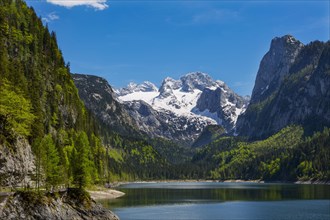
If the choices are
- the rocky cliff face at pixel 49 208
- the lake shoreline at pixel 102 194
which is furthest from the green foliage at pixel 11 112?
the lake shoreline at pixel 102 194

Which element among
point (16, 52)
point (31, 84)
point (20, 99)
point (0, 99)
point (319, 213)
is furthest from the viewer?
point (16, 52)

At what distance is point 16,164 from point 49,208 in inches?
930

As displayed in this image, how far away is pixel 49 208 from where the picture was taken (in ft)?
270

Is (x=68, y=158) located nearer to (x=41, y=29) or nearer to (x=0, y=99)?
(x=0, y=99)

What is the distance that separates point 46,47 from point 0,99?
102 metres

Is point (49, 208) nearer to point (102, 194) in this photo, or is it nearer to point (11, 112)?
point (11, 112)

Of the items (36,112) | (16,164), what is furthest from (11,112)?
(36,112)

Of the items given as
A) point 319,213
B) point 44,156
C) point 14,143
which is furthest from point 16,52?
point 319,213

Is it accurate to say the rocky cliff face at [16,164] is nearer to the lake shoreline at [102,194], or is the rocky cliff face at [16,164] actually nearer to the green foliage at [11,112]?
the green foliage at [11,112]

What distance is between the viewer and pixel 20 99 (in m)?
101

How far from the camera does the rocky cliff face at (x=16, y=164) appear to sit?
95.1 metres

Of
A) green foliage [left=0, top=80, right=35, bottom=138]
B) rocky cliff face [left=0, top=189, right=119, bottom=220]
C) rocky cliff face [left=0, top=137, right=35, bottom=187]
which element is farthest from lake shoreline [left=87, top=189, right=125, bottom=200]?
rocky cliff face [left=0, top=189, right=119, bottom=220]

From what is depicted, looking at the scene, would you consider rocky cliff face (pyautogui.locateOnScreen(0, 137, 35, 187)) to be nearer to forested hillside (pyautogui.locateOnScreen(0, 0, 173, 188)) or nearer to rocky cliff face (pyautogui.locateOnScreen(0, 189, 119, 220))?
forested hillside (pyautogui.locateOnScreen(0, 0, 173, 188))

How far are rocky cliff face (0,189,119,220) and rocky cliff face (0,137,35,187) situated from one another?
10.8 metres
